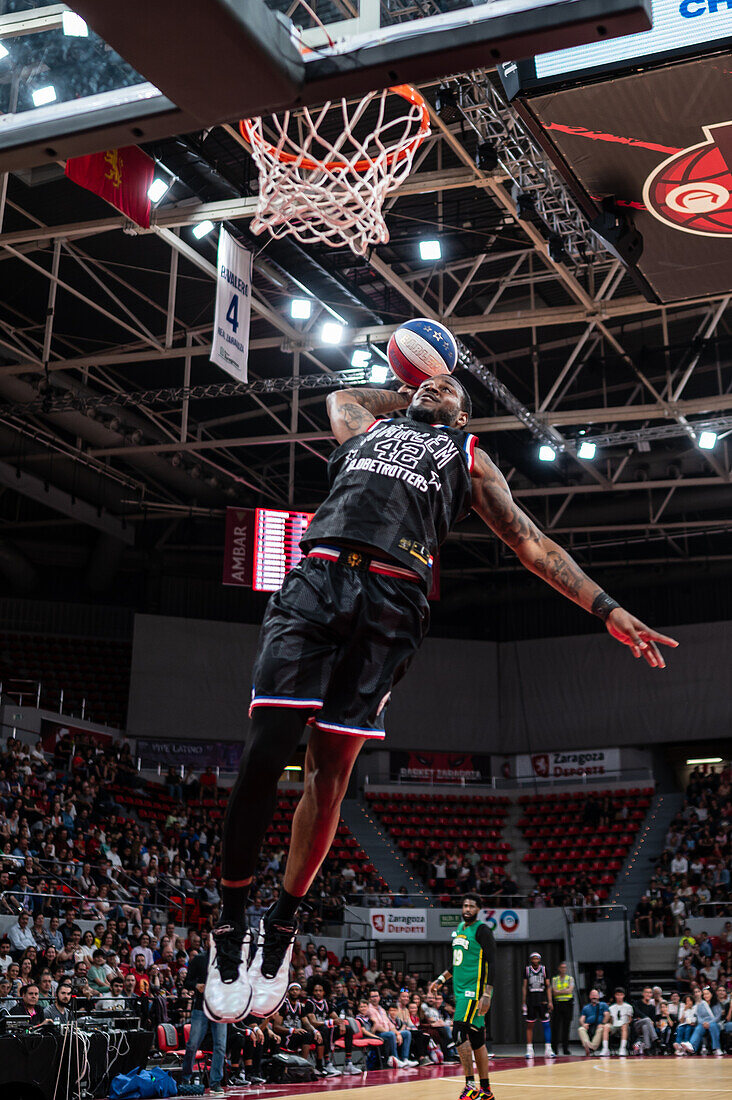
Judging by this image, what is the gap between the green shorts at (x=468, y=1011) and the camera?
34.1ft

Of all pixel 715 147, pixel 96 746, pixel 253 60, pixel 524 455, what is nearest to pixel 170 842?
pixel 96 746

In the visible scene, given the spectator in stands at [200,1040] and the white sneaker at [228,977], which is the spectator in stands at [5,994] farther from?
the white sneaker at [228,977]

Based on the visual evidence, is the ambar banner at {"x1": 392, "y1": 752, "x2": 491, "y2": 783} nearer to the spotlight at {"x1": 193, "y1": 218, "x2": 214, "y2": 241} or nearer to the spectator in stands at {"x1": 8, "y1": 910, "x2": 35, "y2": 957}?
the spectator in stands at {"x1": 8, "y1": 910, "x2": 35, "y2": 957}

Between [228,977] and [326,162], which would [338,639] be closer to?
[228,977]

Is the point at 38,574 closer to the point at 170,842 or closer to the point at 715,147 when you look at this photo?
the point at 170,842

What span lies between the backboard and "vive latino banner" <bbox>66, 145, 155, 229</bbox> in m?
9.56

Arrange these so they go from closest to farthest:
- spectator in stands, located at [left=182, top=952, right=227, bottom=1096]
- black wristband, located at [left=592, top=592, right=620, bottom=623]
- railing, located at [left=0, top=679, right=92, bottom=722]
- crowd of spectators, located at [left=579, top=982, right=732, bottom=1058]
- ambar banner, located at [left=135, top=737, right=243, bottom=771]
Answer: black wristband, located at [left=592, top=592, right=620, bottom=623], spectator in stands, located at [left=182, top=952, right=227, bottom=1096], crowd of spectators, located at [left=579, top=982, right=732, bottom=1058], railing, located at [left=0, top=679, right=92, bottom=722], ambar banner, located at [left=135, top=737, right=243, bottom=771]

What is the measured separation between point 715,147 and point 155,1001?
11927 mm

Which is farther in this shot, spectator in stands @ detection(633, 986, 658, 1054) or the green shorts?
spectator in stands @ detection(633, 986, 658, 1054)

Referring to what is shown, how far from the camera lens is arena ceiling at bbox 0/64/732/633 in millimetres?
16203

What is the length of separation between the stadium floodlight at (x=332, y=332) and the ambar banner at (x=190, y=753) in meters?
13.4

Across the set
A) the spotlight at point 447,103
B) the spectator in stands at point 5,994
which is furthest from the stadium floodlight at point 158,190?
the spectator in stands at point 5,994

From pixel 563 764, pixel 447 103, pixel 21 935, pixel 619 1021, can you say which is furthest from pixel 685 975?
pixel 447 103

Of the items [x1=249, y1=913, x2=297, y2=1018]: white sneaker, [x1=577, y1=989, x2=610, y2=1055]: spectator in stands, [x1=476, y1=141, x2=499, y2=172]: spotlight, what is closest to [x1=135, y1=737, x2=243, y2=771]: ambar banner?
[x1=577, y1=989, x2=610, y2=1055]: spectator in stands
